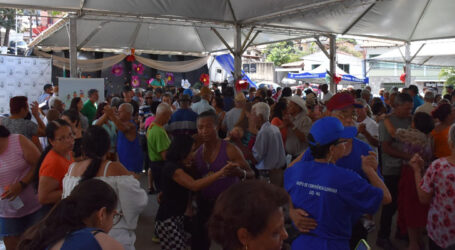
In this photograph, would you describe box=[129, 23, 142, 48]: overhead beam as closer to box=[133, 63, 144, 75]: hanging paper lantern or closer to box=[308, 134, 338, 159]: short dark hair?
box=[133, 63, 144, 75]: hanging paper lantern

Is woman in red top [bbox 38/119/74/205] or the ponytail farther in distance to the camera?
woman in red top [bbox 38/119/74/205]

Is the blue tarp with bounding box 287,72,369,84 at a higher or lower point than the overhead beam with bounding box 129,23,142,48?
lower

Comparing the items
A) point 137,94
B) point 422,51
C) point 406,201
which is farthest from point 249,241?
point 422,51

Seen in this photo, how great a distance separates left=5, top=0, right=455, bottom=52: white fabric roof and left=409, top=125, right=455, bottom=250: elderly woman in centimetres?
585

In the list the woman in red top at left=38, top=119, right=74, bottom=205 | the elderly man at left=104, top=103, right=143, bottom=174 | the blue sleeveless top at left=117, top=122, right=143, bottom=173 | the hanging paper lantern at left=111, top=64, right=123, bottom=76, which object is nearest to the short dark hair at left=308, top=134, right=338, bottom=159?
the woman in red top at left=38, top=119, right=74, bottom=205

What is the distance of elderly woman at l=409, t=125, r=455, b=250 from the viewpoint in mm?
2746

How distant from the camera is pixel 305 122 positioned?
510cm

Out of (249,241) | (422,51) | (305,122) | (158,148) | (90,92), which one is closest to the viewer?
(249,241)

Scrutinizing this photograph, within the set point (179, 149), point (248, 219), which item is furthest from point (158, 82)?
point (248, 219)

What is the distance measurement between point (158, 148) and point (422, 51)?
11676 mm

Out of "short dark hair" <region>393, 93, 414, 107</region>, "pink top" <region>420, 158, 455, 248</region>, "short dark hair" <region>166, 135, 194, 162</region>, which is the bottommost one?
"pink top" <region>420, 158, 455, 248</region>

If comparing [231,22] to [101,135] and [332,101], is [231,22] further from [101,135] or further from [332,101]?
[101,135]

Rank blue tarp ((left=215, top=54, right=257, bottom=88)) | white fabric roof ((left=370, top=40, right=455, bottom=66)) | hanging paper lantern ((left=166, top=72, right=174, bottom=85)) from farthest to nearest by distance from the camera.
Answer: hanging paper lantern ((left=166, top=72, right=174, bottom=85)) < blue tarp ((left=215, top=54, right=257, bottom=88)) < white fabric roof ((left=370, top=40, right=455, bottom=66))

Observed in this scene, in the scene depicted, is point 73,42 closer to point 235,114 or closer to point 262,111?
point 235,114
